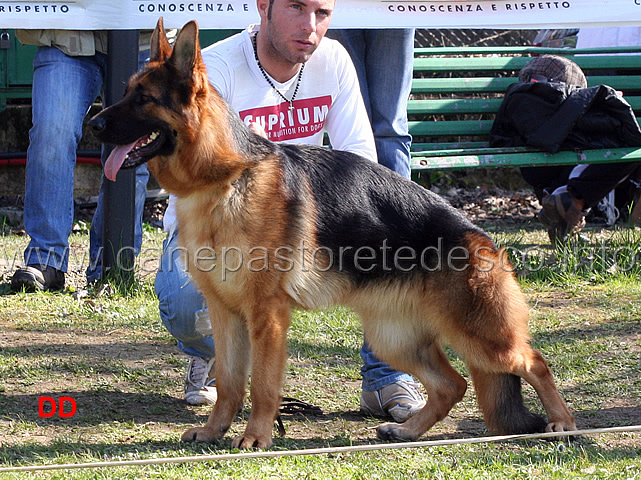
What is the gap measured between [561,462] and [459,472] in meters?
0.42

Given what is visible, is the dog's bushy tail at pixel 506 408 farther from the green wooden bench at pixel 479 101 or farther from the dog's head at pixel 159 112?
the green wooden bench at pixel 479 101

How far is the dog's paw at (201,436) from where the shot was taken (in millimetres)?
3371

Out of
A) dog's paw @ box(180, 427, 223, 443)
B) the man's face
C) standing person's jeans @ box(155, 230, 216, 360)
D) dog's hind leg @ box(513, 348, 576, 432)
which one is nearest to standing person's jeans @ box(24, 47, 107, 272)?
standing person's jeans @ box(155, 230, 216, 360)

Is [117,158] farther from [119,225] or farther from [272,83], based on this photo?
[119,225]

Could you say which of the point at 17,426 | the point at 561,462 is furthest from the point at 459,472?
the point at 17,426

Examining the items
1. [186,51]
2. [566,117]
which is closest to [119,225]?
[186,51]

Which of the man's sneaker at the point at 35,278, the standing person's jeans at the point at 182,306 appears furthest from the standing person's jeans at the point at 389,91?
the man's sneaker at the point at 35,278

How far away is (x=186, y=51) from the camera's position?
315 cm

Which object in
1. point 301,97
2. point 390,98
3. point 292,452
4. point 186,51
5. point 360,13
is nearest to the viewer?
point 292,452

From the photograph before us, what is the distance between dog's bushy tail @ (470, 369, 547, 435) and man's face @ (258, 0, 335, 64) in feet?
5.32

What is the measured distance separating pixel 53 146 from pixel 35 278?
2.94 ft

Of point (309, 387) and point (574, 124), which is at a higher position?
point (574, 124)

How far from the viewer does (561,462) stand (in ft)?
10.3

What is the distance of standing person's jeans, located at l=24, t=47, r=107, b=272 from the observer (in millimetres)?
5391
